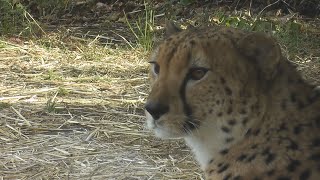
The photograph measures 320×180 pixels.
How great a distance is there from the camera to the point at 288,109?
2.32 metres

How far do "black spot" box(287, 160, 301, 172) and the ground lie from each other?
1464mm

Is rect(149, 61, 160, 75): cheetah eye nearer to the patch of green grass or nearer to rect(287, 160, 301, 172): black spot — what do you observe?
rect(287, 160, 301, 172): black spot

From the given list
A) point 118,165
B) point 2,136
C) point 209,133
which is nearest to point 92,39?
point 2,136

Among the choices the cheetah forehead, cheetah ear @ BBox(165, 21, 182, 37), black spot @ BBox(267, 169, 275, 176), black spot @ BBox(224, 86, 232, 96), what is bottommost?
black spot @ BBox(267, 169, 275, 176)

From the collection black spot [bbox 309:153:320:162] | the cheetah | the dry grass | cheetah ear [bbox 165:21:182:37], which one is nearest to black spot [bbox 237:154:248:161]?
the cheetah

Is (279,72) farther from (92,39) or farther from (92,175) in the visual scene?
(92,39)

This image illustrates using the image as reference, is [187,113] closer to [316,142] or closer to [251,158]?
[251,158]

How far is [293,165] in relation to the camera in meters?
2.28

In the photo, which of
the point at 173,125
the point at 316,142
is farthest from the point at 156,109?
the point at 316,142

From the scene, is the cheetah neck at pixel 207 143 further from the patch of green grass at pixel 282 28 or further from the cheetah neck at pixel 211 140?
the patch of green grass at pixel 282 28

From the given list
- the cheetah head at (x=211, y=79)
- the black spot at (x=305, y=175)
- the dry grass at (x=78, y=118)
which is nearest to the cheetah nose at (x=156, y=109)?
the cheetah head at (x=211, y=79)

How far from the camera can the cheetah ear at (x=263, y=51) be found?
2.26 m

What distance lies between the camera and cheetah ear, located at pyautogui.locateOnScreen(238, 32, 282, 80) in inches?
88.9

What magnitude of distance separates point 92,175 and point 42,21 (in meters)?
4.18
